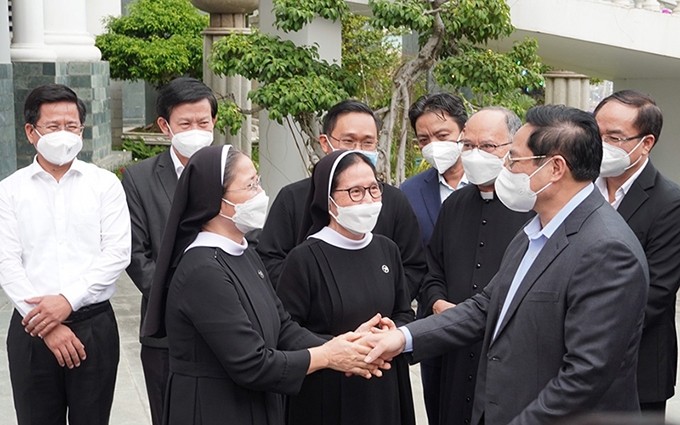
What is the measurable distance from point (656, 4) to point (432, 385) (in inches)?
283

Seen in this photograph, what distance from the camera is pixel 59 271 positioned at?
4.75 meters

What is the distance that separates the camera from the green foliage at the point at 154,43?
1784 cm

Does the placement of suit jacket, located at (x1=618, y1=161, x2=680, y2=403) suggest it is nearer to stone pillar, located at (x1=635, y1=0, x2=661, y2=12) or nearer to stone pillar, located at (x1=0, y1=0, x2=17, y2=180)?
stone pillar, located at (x1=635, y1=0, x2=661, y2=12)

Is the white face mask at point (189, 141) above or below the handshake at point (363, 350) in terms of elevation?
above

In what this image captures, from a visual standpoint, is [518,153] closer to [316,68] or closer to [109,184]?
[109,184]

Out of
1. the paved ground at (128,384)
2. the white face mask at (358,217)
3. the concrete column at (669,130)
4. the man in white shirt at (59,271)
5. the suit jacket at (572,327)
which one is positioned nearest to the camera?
the suit jacket at (572,327)

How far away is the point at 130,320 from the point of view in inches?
340

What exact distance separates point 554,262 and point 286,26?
16.4 feet

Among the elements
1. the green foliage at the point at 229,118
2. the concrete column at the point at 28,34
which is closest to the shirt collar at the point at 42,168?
the green foliage at the point at 229,118

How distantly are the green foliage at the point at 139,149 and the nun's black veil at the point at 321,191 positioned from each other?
14862 millimetres

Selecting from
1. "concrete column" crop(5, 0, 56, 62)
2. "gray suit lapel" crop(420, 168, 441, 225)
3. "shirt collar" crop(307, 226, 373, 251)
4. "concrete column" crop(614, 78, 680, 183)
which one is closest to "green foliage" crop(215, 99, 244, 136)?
"gray suit lapel" crop(420, 168, 441, 225)

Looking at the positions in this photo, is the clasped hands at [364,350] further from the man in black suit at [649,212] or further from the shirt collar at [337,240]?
the man in black suit at [649,212]

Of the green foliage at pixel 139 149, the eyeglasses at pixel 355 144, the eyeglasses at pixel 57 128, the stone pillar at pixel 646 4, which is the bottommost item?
the green foliage at pixel 139 149

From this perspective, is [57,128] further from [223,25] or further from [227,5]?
[223,25]
